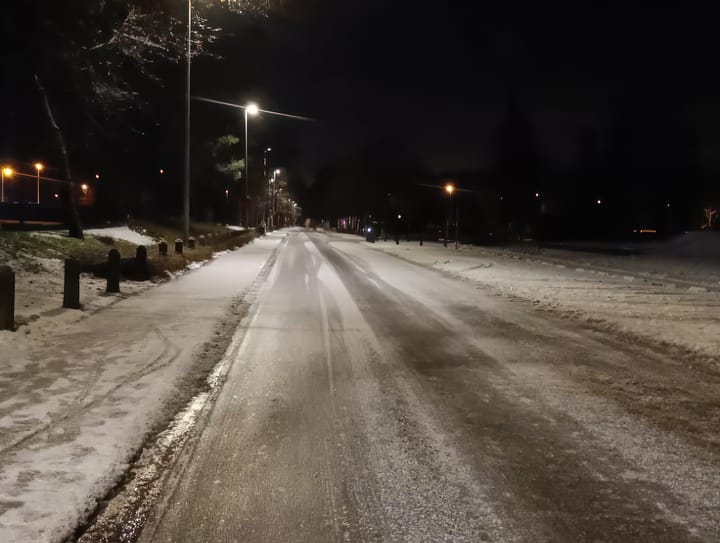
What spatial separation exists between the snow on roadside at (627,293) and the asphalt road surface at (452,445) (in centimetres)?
125

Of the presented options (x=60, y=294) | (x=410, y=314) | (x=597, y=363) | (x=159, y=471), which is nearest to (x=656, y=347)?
(x=597, y=363)

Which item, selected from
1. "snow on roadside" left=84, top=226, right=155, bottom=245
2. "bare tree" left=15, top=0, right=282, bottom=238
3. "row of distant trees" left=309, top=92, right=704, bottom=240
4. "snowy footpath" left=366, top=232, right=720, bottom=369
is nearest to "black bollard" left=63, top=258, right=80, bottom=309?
"bare tree" left=15, top=0, right=282, bottom=238

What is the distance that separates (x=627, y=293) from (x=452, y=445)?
12795 millimetres

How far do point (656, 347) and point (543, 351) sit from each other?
1756mm

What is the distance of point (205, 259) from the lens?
27625 mm

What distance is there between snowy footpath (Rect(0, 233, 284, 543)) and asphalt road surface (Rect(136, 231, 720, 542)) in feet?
1.75

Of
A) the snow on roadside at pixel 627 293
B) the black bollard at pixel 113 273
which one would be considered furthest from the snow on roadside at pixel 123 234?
the black bollard at pixel 113 273

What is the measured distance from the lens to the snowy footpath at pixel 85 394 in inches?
168

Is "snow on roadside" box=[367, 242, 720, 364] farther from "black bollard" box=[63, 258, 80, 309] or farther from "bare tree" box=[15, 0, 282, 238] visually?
"bare tree" box=[15, 0, 282, 238]

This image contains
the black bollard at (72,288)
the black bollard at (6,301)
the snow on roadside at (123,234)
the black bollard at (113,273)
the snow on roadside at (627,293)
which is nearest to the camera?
the black bollard at (6,301)

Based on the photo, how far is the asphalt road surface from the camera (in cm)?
403

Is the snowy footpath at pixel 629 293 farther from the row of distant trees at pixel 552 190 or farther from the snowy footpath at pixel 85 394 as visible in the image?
the row of distant trees at pixel 552 190

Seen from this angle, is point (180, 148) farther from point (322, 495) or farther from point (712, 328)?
point (322, 495)

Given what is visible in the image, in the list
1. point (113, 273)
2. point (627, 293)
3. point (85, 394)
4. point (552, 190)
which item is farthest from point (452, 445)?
point (552, 190)
